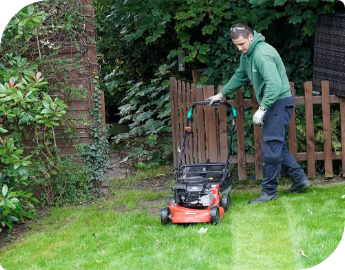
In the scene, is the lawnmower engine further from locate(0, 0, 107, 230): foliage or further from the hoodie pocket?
locate(0, 0, 107, 230): foliage

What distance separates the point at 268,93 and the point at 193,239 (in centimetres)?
192

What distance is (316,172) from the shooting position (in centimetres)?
756

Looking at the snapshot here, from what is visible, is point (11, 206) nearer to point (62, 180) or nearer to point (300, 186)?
point (62, 180)

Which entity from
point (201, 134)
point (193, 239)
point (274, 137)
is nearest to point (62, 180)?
point (201, 134)

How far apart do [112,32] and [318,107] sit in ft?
17.5

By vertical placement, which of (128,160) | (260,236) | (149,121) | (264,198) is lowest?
(260,236)

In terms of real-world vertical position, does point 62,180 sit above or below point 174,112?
below

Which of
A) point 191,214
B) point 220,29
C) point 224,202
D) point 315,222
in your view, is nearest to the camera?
point 315,222

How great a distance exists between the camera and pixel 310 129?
7145 millimetres

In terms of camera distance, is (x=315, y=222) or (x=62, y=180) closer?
(x=315, y=222)

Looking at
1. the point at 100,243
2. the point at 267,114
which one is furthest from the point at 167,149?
the point at 100,243

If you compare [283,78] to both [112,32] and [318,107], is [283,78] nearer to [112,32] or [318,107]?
[318,107]

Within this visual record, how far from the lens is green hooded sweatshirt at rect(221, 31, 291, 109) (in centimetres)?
591

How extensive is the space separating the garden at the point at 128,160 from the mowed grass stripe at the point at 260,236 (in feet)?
0.04
